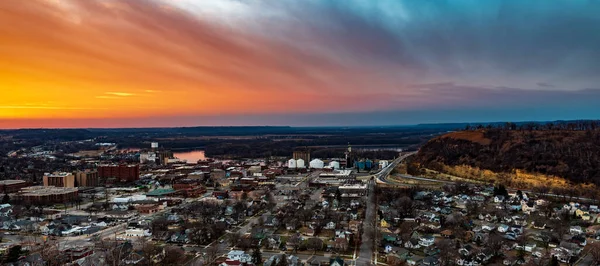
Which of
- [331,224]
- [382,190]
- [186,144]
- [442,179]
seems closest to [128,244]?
[331,224]

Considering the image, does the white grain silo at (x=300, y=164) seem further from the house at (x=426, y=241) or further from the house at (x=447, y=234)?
the house at (x=426, y=241)

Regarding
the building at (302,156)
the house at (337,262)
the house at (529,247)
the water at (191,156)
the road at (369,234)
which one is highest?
the building at (302,156)

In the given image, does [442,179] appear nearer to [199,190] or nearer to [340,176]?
[340,176]

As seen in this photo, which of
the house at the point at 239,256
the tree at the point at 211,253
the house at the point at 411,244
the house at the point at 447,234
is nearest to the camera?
the house at the point at 239,256

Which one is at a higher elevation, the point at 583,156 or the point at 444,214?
the point at 583,156

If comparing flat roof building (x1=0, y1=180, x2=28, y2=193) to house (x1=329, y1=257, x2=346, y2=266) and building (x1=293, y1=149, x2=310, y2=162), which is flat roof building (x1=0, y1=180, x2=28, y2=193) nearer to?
building (x1=293, y1=149, x2=310, y2=162)

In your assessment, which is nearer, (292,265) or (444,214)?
(292,265)

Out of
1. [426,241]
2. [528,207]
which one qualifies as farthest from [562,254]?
[528,207]

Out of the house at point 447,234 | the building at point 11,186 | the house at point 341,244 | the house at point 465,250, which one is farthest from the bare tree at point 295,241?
the building at point 11,186

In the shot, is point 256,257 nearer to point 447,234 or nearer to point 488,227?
point 447,234
